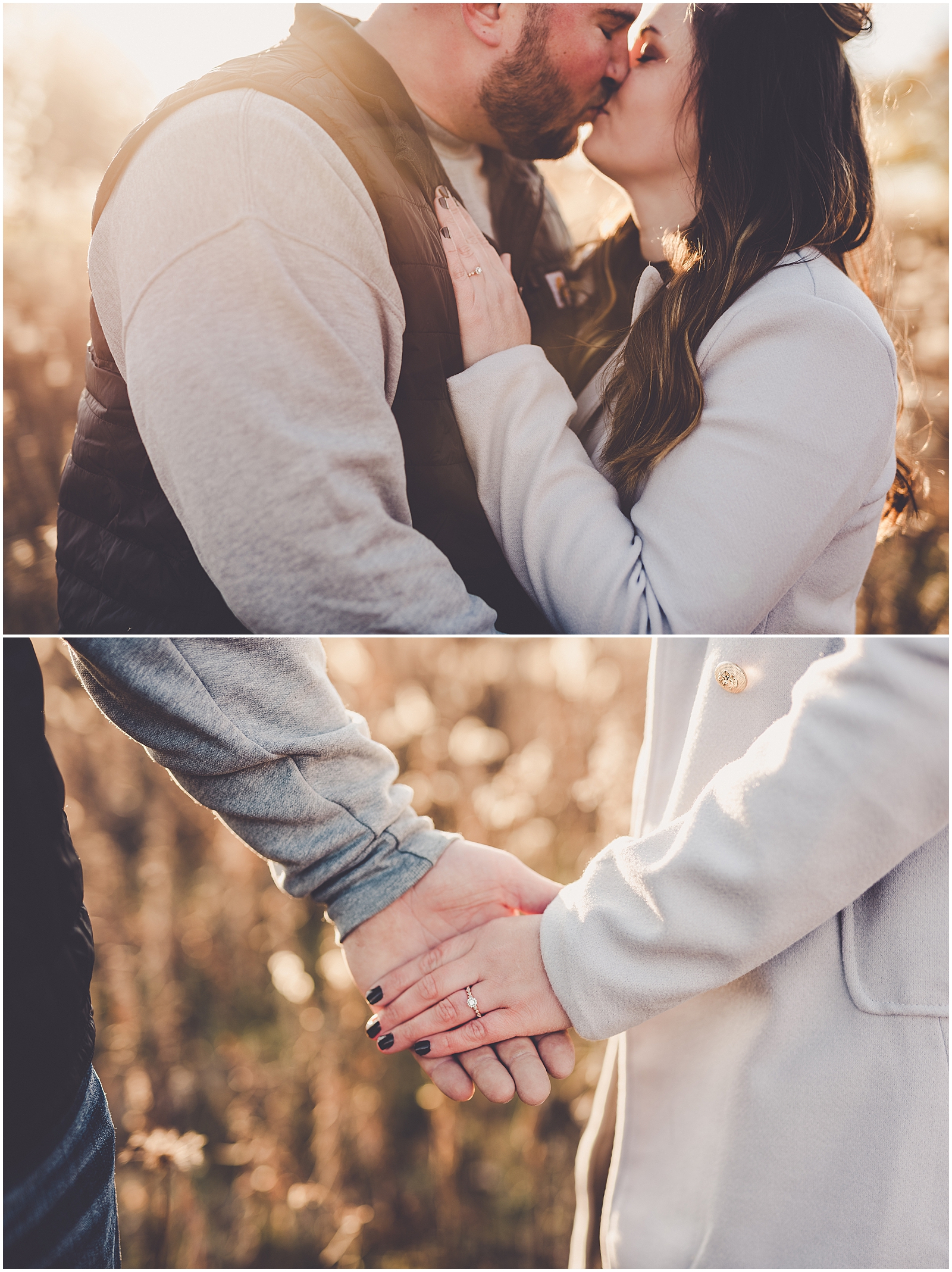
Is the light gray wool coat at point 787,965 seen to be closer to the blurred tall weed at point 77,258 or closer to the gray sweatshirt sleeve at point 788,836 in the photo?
the gray sweatshirt sleeve at point 788,836

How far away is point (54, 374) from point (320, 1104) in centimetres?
167

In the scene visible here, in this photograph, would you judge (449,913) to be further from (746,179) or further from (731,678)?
(746,179)

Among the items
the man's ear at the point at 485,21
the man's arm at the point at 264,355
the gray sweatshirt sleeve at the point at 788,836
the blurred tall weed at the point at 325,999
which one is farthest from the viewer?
the blurred tall weed at the point at 325,999

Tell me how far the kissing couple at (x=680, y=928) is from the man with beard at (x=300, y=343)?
5.7 inches

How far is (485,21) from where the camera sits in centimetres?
99

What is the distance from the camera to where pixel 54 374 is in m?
1.82

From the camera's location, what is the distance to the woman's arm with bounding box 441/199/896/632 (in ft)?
2.71

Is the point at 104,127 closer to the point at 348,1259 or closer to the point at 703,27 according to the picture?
the point at 703,27

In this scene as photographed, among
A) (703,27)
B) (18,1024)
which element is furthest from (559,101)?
(18,1024)

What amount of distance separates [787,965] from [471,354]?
2.40 feet

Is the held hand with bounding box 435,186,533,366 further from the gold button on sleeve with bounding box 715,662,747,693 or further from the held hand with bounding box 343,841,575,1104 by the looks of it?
the held hand with bounding box 343,841,575,1104

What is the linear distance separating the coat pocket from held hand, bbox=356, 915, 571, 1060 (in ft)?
1.06

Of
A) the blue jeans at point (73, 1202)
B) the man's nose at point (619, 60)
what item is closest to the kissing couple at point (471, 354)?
the man's nose at point (619, 60)

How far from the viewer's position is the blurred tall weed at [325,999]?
1.30m
